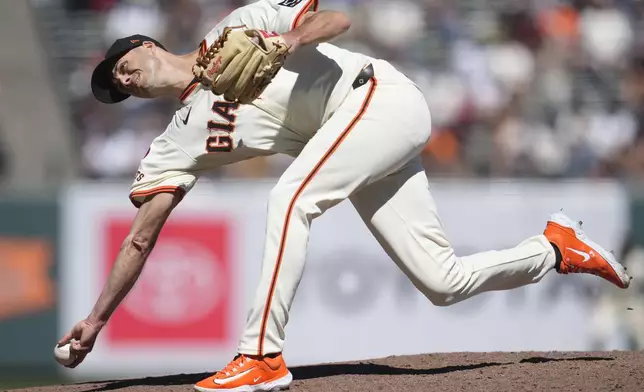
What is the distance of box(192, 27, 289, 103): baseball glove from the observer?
4066 millimetres

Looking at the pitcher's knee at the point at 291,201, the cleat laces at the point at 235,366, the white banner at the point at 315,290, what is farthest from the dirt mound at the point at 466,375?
the white banner at the point at 315,290

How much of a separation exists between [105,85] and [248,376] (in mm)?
1498

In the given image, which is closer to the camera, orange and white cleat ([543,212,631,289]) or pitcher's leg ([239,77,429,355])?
pitcher's leg ([239,77,429,355])

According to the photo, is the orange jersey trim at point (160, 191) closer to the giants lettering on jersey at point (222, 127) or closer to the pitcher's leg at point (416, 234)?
the giants lettering on jersey at point (222, 127)

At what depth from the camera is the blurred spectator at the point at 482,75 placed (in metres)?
9.80

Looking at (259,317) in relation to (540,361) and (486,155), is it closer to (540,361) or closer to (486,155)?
(540,361)

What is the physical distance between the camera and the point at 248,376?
4.11 meters

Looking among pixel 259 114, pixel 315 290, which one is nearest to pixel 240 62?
pixel 259 114

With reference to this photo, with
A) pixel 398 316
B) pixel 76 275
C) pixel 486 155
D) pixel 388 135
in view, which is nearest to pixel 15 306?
pixel 76 275

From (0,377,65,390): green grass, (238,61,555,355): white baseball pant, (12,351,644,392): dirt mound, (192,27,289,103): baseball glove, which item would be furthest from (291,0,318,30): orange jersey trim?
(0,377,65,390): green grass

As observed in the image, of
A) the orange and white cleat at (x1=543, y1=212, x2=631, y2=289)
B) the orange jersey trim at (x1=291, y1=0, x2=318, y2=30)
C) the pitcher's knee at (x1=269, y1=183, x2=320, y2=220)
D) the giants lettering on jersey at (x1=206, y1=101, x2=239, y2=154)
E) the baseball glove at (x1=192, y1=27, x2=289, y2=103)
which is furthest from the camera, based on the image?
the orange and white cleat at (x1=543, y1=212, x2=631, y2=289)

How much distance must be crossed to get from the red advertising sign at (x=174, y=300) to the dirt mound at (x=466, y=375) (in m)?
2.90

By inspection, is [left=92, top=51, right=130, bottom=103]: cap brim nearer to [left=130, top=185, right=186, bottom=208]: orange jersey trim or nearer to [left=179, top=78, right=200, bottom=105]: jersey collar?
[left=179, top=78, right=200, bottom=105]: jersey collar

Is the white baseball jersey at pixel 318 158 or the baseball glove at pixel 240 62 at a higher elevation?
the baseball glove at pixel 240 62
